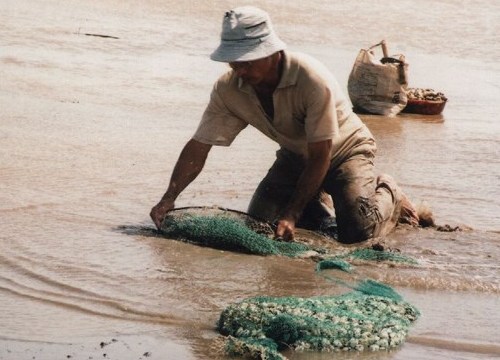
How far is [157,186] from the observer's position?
7.70 metres

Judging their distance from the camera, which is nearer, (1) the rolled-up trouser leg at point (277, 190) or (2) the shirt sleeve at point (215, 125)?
(2) the shirt sleeve at point (215, 125)

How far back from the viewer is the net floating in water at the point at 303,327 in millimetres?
4727


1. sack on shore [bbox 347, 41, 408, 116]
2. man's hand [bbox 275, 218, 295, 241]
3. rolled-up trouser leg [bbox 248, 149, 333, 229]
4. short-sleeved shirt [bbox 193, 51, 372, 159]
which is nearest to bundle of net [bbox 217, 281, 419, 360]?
man's hand [bbox 275, 218, 295, 241]

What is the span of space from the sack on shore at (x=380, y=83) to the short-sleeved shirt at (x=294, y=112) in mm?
4373

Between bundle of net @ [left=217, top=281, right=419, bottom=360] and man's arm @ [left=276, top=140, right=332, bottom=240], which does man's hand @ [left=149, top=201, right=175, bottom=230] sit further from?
bundle of net @ [left=217, top=281, right=419, bottom=360]

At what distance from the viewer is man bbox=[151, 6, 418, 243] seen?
5902 mm

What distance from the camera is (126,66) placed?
1248 cm

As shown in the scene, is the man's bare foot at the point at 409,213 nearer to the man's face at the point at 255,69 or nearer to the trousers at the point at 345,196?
the trousers at the point at 345,196

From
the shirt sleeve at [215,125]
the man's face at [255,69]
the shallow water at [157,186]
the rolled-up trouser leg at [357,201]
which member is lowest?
the shallow water at [157,186]

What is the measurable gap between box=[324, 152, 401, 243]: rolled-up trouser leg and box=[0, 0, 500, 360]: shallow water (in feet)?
0.71

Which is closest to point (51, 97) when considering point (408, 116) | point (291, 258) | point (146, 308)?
point (408, 116)

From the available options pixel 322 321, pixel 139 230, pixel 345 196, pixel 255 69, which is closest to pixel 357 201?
pixel 345 196

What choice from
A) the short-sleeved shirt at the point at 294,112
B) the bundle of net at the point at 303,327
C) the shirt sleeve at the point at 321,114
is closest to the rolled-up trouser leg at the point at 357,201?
the short-sleeved shirt at the point at 294,112

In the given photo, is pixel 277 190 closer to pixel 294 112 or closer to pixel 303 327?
pixel 294 112
